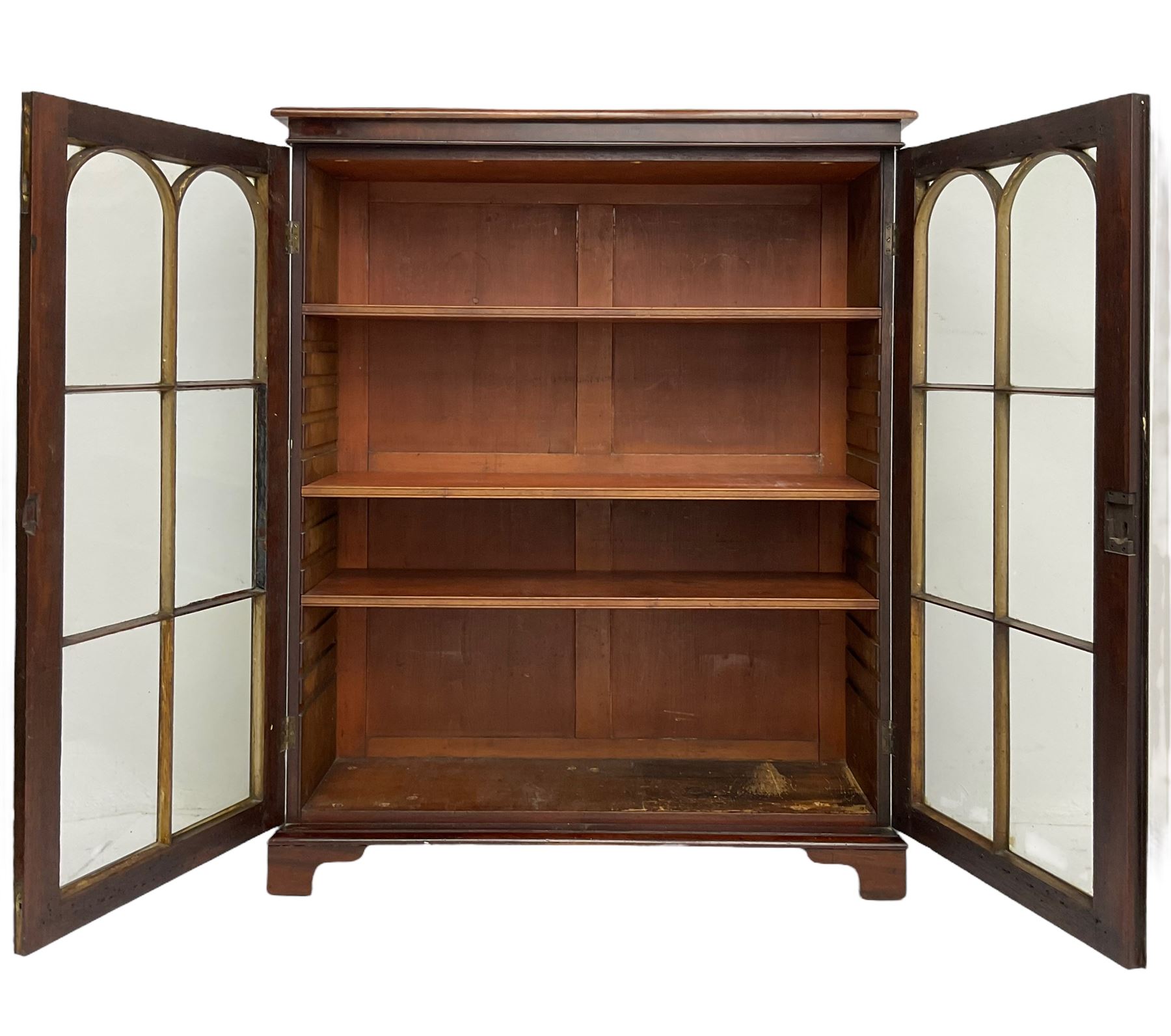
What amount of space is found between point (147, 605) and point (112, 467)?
360 mm

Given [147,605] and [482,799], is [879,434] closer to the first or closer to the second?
[482,799]

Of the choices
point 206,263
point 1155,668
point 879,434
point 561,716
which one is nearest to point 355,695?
point 561,716

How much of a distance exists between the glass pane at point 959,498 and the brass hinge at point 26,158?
222 centimetres

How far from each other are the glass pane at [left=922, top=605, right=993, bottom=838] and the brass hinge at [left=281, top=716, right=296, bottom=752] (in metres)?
1.70

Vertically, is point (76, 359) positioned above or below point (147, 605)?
above

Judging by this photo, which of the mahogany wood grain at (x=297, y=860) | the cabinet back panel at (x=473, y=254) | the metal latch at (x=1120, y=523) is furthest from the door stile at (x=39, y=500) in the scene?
the metal latch at (x=1120, y=523)

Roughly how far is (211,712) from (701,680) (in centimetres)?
148

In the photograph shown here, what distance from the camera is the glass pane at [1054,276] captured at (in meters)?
2.80

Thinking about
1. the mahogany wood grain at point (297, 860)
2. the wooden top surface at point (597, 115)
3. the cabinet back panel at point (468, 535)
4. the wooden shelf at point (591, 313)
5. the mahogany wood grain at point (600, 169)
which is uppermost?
the wooden top surface at point (597, 115)

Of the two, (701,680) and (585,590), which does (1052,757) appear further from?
(585,590)

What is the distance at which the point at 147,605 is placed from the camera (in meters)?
3.06

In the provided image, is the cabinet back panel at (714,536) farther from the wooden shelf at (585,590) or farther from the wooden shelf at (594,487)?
the wooden shelf at (594,487)

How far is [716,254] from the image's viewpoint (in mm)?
3691

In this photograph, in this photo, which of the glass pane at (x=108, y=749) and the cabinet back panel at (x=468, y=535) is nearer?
the glass pane at (x=108, y=749)
